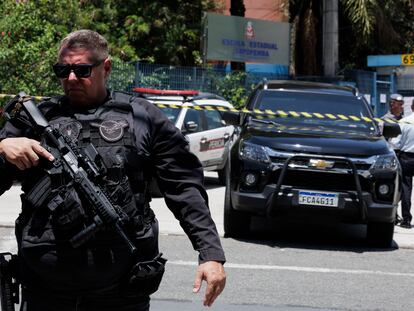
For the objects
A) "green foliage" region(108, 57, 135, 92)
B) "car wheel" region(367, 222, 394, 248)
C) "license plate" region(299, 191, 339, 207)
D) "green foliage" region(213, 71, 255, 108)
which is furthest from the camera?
"green foliage" region(213, 71, 255, 108)

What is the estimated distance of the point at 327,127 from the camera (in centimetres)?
953

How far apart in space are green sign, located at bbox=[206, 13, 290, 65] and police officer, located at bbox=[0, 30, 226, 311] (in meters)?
18.6

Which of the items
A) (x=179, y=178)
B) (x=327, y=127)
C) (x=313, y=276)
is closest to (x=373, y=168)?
(x=327, y=127)

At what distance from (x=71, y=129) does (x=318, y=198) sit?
224 inches

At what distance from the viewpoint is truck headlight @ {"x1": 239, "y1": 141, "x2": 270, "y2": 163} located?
28.4 feet

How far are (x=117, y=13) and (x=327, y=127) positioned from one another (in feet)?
51.3

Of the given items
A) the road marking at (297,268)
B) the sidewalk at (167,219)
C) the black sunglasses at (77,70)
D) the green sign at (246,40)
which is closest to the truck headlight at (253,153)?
the sidewalk at (167,219)

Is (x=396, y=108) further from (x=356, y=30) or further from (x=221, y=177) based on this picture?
(x=356, y=30)

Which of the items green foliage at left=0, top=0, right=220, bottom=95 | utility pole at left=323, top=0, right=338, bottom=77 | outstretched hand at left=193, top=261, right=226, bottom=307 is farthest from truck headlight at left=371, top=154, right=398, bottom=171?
utility pole at left=323, top=0, right=338, bottom=77

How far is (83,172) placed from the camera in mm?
2979

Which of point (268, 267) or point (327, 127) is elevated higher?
point (327, 127)

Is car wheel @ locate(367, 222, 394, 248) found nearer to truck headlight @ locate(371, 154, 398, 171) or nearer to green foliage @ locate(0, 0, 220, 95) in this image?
truck headlight @ locate(371, 154, 398, 171)

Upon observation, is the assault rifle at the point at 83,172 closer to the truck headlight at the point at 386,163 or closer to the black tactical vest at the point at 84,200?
the black tactical vest at the point at 84,200

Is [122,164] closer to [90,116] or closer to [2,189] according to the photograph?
[90,116]
